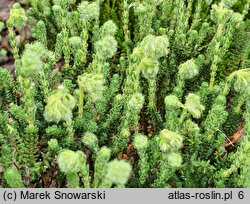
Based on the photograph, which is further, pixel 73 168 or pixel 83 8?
pixel 83 8

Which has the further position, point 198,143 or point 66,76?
point 66,76

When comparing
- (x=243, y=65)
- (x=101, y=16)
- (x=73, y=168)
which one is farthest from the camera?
(x=101, y=16)

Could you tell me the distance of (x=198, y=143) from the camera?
1.91 m

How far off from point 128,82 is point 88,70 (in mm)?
403

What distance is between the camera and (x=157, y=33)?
2590 mm

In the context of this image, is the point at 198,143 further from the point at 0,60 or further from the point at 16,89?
the point at 0,60

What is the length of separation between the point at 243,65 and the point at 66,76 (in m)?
1.01

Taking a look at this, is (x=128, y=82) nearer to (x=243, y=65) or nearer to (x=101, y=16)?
(x=243, y=65)

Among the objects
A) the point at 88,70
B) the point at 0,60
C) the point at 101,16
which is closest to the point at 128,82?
the point at 88,70
